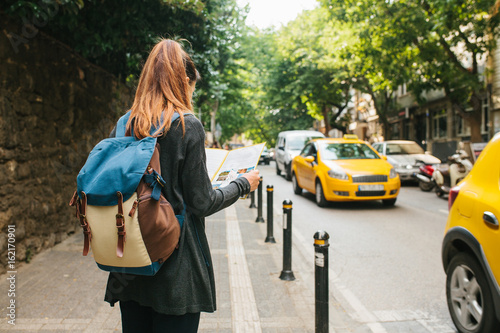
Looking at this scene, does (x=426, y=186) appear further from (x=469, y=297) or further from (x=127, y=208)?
(x=127, y=208)

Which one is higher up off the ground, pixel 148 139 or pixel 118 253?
pixel 148 139

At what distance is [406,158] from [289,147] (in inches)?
205

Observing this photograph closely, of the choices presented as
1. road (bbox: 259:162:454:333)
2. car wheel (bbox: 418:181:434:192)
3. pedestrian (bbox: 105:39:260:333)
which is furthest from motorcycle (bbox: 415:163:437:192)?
pedestrian (bbox: 105:39:260:333)

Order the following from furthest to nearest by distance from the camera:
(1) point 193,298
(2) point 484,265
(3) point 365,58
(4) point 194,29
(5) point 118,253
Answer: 1. (3) point 365,58
2. (4) point 194,29
3. (2) point 484,265
4. (1) point 193,298
5. (5) point 118,253

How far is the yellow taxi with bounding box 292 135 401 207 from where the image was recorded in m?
10.2

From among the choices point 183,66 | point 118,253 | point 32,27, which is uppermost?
point 32,27

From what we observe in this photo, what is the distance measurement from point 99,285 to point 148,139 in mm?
3515

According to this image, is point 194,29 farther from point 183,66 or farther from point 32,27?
point 183,66

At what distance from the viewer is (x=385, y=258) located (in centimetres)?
621

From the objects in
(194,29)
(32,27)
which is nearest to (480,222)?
(32,27)

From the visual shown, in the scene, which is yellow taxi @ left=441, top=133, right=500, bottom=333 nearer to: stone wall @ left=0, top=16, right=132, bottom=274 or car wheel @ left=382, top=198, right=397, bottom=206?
stone wall @ left=0, top=16, right=132, bottom=274

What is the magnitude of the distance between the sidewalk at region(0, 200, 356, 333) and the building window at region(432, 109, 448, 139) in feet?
72.8

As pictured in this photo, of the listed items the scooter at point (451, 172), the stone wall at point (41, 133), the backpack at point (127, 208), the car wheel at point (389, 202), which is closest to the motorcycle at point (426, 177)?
the scooter at point (451, 172)

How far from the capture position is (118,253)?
165 centimetres
